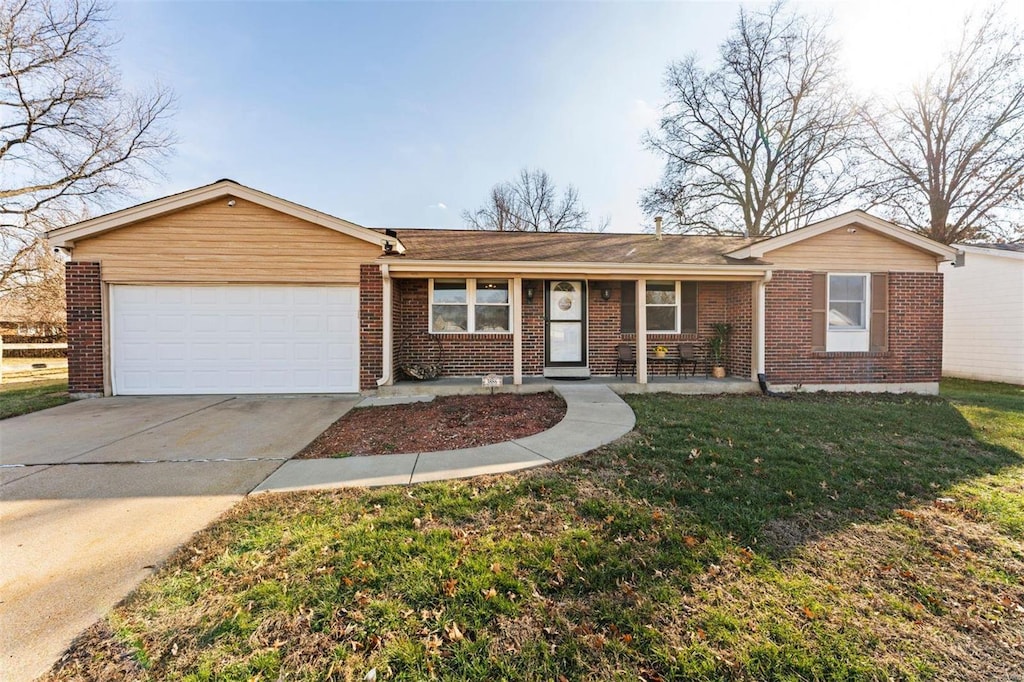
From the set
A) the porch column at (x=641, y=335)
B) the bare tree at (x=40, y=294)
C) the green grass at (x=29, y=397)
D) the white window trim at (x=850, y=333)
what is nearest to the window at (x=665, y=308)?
the porch column at (x=641, y=335)

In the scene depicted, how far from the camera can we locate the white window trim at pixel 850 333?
8555mm

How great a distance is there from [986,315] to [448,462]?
16.6 metres

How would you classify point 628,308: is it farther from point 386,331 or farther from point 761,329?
point 386,331

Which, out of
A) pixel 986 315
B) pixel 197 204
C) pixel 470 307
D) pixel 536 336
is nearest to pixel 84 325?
pixel 197 204

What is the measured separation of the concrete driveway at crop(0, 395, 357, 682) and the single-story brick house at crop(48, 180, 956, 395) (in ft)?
4.04

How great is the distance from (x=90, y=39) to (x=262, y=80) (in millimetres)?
12454

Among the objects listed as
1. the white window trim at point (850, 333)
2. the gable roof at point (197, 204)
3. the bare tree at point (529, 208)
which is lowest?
the white window trim at point (850, 333)

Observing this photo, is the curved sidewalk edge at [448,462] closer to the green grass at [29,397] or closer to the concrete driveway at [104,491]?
the concrete driveway at [104,491]

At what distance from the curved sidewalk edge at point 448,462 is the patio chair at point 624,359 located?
12.7ft

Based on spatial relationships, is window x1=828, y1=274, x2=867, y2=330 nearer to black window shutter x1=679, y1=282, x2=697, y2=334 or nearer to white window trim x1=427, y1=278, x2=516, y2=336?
black window shutter x1=679, y1=282, x2=697, y2=334

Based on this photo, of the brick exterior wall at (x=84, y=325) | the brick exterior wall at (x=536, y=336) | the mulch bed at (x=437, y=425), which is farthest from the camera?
the brick exterior wall at (x=536, y=336)

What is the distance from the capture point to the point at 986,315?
11.6m

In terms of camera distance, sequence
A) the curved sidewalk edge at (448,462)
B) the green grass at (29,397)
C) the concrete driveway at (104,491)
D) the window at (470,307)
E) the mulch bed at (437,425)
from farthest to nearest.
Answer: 1. the window at (470,307)
2. the green grass at (29,397)
3. the mulch bed at (437,425)
4. the curved sidewalk edge at (448,462)
5. the concrete driveway at (104,491)

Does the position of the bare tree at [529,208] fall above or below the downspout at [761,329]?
above
